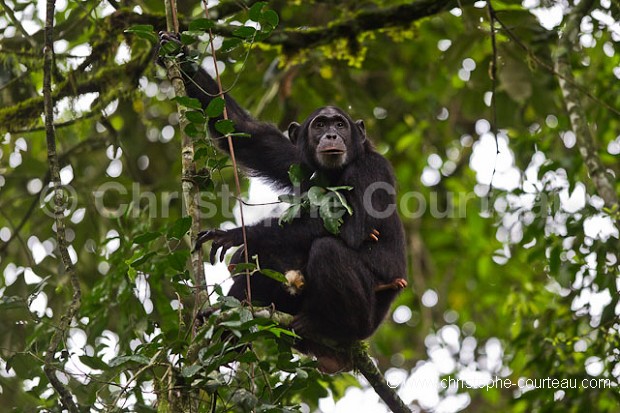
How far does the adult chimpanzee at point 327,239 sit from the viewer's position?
21.7 feet

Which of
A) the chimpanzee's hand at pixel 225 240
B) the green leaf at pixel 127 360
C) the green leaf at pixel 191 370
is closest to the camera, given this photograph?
the green leaf at pixel 191 370

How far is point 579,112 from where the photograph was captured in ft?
25.7

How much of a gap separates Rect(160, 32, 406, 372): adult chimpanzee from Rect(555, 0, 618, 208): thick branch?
194 cm

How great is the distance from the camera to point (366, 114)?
10.4m

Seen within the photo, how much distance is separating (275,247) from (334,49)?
3.04 metres

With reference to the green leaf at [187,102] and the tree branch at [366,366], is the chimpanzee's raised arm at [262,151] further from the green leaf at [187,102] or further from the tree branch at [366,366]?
the green leaf at [187,102]

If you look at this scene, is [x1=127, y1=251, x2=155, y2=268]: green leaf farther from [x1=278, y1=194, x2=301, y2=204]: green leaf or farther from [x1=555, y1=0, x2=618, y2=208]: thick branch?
[x1=555, y1=0, x2=618, y2=208]: thick branch

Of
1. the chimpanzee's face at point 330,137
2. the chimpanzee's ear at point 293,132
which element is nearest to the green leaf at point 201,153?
the chimpanzee's face at point 330,137

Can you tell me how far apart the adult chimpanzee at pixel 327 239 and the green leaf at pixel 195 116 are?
0.97 meters

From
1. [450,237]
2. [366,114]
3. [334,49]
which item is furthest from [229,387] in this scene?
[450,237]

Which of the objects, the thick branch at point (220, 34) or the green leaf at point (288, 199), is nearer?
the green leaf at point (288, 199)

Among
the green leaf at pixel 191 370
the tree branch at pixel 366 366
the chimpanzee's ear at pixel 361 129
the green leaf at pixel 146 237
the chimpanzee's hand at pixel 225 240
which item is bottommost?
the tree branch at pixel 366 366

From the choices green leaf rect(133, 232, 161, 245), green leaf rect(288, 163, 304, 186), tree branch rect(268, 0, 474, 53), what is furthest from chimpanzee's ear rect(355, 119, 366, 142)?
green leaf rect(133, 232, 161, 245)

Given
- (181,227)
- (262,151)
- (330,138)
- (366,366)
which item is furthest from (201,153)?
(262,151)
